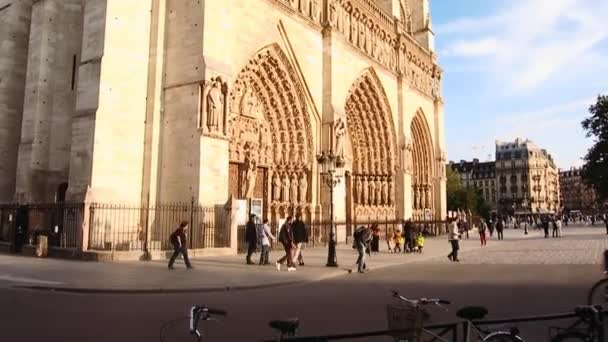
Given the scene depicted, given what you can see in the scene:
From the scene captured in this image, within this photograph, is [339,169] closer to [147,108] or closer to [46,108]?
[147,108]

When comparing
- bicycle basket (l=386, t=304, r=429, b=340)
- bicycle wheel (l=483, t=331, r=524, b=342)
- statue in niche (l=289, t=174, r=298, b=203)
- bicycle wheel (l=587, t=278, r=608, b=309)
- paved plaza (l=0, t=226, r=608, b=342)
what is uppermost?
statue in niche (l=289, t=174, r=298, b=203)

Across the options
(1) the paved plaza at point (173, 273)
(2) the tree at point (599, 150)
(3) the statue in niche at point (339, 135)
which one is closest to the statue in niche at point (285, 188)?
(3) the statue in niche at point (339, 135)

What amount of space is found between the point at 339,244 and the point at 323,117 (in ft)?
23.1

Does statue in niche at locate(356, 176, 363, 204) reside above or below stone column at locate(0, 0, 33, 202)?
below

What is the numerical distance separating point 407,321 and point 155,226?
16.0 metres

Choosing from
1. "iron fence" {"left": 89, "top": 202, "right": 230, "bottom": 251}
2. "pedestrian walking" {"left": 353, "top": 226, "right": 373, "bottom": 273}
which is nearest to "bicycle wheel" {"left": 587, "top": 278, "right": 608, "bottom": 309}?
"pedestrian walking" {"left": 353, "top": 226, "right": 373, "bottom": 273}

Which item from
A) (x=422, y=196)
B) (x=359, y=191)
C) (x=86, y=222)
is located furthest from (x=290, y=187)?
(x=422, y=196)

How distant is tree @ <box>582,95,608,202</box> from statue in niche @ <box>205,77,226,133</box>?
40079 millimetres

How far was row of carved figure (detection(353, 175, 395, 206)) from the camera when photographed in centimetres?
3256

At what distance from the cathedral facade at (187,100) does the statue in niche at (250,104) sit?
0.08 meters

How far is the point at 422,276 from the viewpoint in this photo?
12.3 metres

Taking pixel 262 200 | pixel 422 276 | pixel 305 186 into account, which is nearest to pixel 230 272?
pixel 422 276

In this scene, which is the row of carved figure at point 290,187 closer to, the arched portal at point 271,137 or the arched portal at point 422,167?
the arched portal at point 271,137

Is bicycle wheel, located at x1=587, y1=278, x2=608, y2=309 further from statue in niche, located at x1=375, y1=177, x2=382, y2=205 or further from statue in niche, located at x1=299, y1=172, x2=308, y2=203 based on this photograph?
statue in niche, located at x1=375, y1=177, x2=382, y2=205
